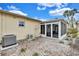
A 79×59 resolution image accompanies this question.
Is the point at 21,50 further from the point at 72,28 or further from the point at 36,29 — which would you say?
the point at 72,28

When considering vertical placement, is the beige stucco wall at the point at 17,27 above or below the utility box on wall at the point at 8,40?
above

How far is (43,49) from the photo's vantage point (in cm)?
296

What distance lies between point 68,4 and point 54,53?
1122 mm

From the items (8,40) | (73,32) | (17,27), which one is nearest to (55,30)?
(73,32)

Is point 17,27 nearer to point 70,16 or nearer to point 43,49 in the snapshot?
point 43,49

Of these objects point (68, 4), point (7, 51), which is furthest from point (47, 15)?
point (7, 51)

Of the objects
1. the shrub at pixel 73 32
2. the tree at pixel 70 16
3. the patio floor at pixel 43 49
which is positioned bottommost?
the patio floor at pixel 43 49

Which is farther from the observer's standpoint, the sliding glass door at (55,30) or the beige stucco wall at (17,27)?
the sliding glass door at (55,30)

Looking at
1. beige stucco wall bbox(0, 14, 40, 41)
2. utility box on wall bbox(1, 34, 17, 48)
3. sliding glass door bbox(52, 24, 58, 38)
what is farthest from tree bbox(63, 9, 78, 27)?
utility box on wall bbox(1, 34, 17, 48)

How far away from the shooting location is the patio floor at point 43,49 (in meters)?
2.91

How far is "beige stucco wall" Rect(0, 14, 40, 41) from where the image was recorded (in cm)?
285

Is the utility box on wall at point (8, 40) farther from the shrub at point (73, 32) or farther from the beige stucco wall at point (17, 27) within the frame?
the shrub at point (73, 32)

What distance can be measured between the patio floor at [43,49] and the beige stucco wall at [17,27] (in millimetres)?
210

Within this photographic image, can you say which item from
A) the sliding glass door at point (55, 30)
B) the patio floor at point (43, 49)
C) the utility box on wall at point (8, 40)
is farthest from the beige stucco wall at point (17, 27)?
the sliding glass door at point (55, 30)
